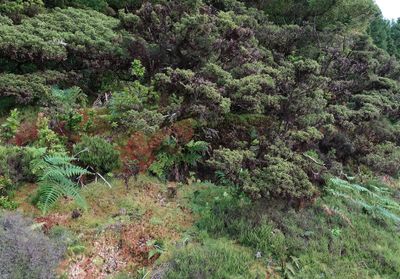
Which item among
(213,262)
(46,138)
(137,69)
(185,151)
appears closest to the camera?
(213,262)

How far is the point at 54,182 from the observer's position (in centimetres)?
573

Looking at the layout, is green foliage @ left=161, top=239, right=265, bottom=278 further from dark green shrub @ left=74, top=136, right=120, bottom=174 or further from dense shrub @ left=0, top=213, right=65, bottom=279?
dark green shrub @ left=74, top=136, right=120, bottom=174

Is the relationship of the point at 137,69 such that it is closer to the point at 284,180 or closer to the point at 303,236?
the point at 284,180

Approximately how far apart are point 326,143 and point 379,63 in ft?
14.6

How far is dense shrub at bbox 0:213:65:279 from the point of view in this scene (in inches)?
176

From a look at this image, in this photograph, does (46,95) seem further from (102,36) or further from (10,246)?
(10,246)

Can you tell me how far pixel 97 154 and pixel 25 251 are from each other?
7.27ft

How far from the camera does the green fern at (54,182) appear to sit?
18.3 ft

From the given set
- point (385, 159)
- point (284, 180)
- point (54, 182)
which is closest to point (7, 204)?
point (54, 182)

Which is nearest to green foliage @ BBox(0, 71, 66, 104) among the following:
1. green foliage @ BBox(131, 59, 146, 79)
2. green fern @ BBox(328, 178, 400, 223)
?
green foliage @ BBox(131, 59, 146, 79)

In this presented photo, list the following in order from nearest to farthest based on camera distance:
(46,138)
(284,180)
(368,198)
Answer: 1. (284,180)
2. (46,138)
3. (368,198)

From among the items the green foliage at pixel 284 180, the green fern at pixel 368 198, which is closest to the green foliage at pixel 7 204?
the green foliage at pixel 284 180

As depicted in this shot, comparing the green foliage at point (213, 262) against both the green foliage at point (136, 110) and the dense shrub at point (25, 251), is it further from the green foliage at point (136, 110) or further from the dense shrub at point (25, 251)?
the green foliage at point (136, 110)

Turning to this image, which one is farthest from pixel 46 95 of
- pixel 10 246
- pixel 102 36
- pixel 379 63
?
pixel 379 63
